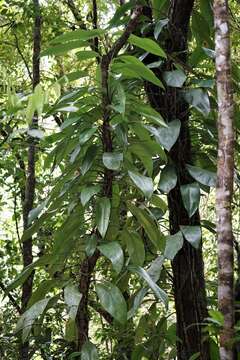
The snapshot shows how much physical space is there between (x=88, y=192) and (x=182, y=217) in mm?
347

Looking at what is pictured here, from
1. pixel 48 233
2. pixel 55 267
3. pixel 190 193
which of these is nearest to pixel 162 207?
pixel 190 193

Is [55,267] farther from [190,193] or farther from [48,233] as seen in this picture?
[48,233]

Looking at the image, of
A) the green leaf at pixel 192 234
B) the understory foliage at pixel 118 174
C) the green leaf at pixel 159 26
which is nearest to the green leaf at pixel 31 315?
the understory foliage at pixel 118 174

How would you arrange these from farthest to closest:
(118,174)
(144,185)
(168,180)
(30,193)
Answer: (30,193), (168,180), (118,174), (144,185)

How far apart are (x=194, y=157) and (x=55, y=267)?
1.53ft

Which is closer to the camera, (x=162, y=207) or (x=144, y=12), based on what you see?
(x=162, y=207)

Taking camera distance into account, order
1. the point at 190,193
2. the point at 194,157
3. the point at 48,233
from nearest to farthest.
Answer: the point at 190,193 < the point at 194,157 < the point at 48,233

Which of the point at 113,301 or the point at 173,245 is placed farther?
the point at 173,245

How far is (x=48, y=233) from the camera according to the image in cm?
202

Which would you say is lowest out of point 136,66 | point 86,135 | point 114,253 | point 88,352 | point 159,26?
point 88,352

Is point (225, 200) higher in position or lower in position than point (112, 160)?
lower

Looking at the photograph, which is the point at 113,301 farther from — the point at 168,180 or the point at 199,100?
the point at 199,100

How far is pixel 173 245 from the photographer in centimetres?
112

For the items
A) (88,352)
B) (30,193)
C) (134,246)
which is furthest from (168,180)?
(30,193)
